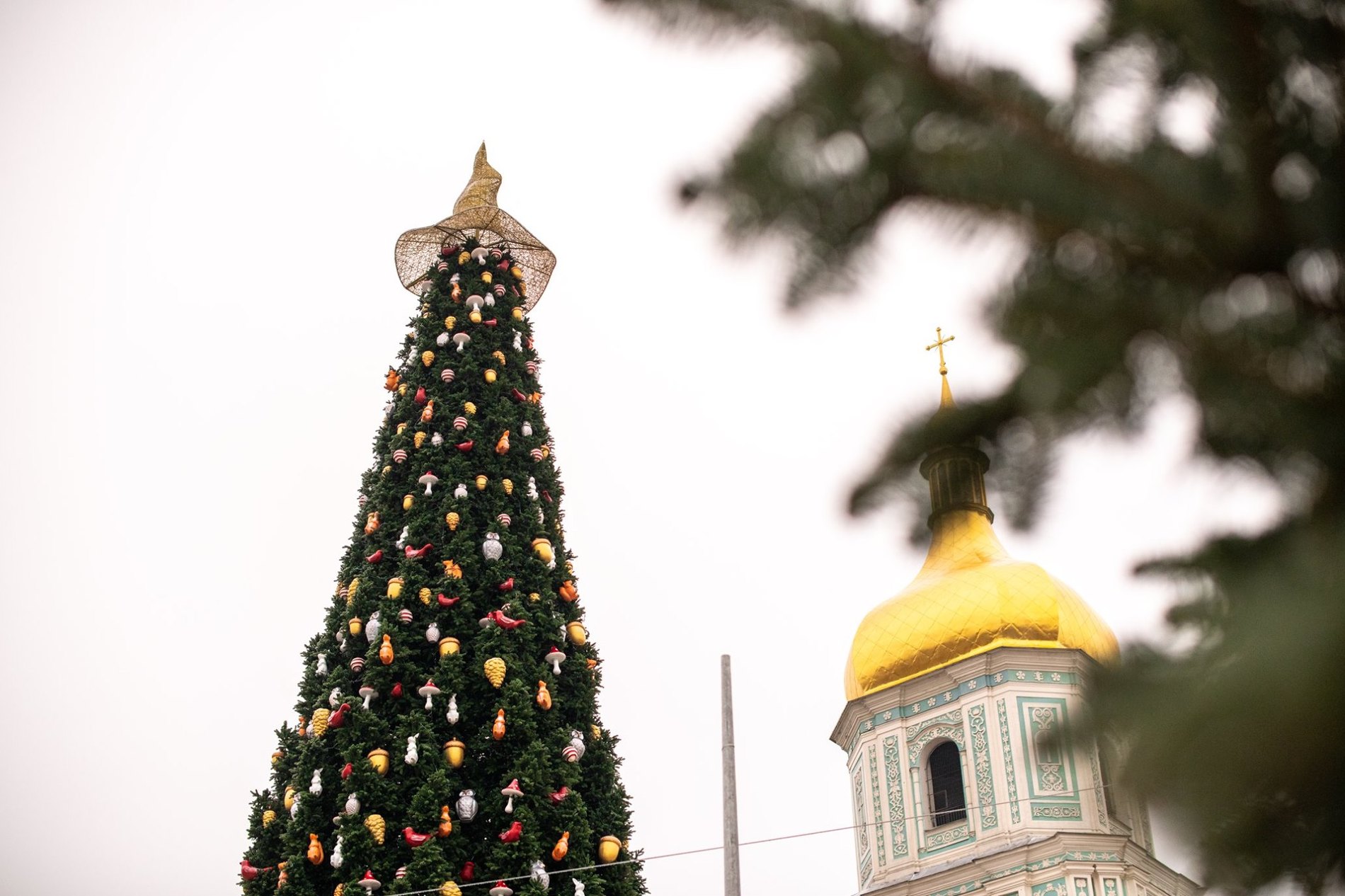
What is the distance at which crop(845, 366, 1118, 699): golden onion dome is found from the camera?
24.4 metres

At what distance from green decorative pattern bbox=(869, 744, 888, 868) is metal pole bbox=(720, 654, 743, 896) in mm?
12000

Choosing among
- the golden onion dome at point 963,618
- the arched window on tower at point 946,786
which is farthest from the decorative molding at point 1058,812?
the golden onion dome at point 963,618

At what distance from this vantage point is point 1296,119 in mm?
1612

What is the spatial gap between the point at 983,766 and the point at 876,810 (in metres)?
2.13

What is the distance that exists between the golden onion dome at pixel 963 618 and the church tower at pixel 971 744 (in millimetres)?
25

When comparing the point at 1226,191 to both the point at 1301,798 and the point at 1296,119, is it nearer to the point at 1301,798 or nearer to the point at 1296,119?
the point at 1296,119

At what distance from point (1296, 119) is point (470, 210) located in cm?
1346

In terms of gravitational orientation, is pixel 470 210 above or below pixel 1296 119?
above

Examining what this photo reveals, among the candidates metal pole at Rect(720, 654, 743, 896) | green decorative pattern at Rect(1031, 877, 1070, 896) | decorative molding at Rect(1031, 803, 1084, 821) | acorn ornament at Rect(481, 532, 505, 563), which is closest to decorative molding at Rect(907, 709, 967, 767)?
decorative molding at Rect(1031, 803, 1084, 821)

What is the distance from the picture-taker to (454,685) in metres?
10.8

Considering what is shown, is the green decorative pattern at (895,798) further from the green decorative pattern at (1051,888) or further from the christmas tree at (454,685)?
the christmas tree at (454,685)

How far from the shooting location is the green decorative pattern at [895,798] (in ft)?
78.1

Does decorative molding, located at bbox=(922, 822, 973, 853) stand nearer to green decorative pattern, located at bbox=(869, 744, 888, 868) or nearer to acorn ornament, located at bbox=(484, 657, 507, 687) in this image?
green decorative pattern, located at bbox=(869, 744, 888, 868)

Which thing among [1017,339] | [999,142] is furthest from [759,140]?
[1017,339]
